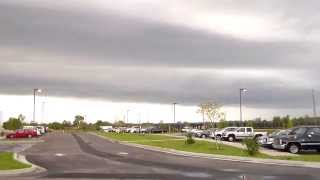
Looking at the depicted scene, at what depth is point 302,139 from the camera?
116ft

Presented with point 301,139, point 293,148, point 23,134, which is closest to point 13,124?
point 23,134

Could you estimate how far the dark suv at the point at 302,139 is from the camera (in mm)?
35062

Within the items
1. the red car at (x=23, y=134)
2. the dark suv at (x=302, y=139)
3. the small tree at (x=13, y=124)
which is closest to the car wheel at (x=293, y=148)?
the dark suv at (x=302, y=139)

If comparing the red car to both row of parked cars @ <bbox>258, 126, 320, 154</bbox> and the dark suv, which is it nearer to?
row of parked cars @ <bbox>258, 126, 320, 154</bbox>

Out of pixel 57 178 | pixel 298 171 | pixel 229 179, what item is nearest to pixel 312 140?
pixel 298 171

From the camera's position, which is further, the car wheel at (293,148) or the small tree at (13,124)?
the small tree at (13,124)

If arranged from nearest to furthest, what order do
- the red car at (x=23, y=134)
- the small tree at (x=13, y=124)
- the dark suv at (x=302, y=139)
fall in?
the dark suv at (x=302, y=139)
the red car at (x=23, y=134)
the small tree at (x=13, y=124)

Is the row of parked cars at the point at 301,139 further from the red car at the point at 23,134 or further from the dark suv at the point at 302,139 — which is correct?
the red car at the point at 23,134

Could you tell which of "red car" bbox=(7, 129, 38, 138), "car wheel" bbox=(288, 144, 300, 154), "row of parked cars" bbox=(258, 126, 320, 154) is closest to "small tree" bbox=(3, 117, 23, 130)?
"red car" bbox=(7, 129, 38, 138)

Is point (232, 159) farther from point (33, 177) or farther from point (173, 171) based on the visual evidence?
point (33, 177)

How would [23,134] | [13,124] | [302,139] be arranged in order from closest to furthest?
[302,139]
[23,134]
[13,124]

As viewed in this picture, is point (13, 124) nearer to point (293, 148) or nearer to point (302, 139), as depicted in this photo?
point (293, 148)

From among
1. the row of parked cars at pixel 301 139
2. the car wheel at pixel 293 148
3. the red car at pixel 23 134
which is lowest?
the car wheel at pixel 293 148

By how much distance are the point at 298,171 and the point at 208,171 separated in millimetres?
3689
